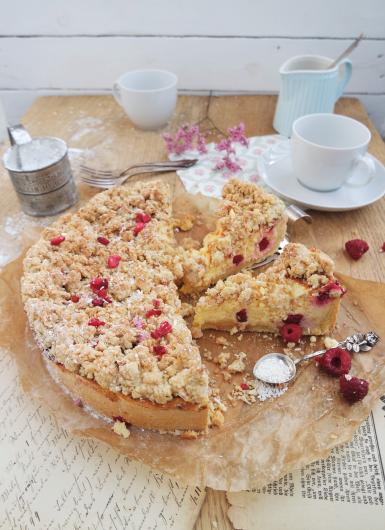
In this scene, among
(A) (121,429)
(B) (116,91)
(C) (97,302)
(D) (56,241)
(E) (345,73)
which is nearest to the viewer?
(A) (121,429)

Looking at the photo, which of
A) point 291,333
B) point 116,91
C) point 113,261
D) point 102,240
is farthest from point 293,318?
point 116,91

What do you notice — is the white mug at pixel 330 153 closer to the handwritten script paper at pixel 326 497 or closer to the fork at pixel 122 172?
the fork at pixel 122 172

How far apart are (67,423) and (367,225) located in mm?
1702

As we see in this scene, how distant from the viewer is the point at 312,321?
74.7 inches

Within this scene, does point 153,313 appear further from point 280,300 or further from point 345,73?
point 345,73

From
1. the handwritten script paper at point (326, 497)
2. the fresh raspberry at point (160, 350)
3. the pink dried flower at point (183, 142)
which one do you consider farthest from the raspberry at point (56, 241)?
the handwritten script paper at point (326, 497)

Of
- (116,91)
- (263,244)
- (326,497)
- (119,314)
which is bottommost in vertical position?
(326,497)

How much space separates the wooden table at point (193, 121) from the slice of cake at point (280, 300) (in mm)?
330

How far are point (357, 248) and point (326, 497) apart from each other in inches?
44.1

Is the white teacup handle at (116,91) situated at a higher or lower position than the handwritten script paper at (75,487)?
higher

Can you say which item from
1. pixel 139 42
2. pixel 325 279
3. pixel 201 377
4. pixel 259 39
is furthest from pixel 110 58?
pixel 201 377

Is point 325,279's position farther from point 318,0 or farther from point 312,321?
point 318,0

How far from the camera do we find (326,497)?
1426mm

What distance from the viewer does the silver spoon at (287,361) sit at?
171 cm
